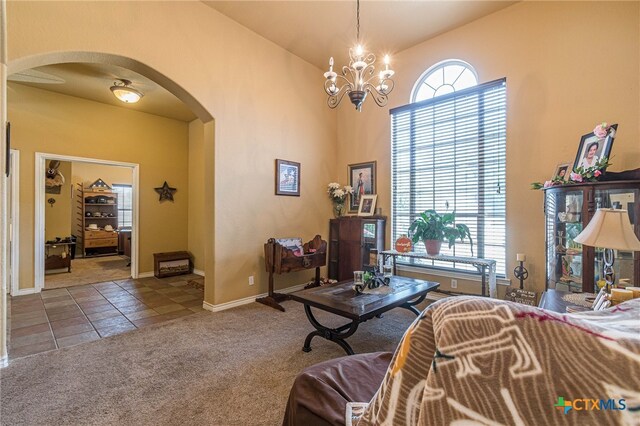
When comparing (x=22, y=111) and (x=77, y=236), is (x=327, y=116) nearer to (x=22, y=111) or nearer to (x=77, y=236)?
(x=22, y=111)

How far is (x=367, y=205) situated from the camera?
16.0 ft

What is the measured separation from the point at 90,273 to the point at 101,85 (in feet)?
12.6

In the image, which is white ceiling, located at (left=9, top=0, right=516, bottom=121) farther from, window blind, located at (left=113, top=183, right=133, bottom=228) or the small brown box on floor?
window blind, located at (left=113, top=183, right=133, bottom=228)

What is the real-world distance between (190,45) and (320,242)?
3.17 m

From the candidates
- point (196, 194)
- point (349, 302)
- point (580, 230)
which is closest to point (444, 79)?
point (580, 230)

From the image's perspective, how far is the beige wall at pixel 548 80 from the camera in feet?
9.34

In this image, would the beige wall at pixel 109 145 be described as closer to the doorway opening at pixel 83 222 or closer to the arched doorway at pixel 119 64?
the doorway opening at pixel 83 222

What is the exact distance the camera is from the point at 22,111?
4.46 meters

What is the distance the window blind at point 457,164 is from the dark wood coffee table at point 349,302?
1.33 m

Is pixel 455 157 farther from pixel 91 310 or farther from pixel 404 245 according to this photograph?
pixel 91 310

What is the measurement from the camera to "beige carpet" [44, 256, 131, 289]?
514cm

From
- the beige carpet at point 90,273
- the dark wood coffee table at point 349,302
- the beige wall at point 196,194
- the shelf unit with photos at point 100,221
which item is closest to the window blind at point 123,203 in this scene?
the shelf unit with photos at point 100,221

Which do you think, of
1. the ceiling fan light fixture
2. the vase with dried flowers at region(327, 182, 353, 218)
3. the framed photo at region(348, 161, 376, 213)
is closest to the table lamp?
the framed photo at region(348, 161, 376, 213)

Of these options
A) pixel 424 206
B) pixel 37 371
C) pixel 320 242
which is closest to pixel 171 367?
pixel 37 371
